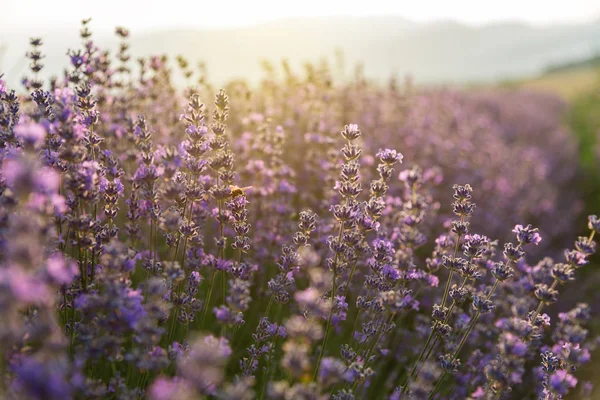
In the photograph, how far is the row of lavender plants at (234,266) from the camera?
61.3 inches

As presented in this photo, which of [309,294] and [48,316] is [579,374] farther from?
[48,316]

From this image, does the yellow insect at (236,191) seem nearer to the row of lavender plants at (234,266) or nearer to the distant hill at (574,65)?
the row of lavender plants at (234,266)

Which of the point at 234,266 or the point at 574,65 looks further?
the point at 574,65

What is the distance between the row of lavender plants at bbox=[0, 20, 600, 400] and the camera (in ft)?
5.11

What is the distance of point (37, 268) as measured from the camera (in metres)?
1.37

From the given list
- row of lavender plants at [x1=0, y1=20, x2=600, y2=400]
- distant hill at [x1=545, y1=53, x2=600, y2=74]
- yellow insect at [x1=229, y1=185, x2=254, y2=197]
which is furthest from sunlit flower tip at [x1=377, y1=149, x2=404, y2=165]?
distant hill at [x1=545, y1=53, x2=600, y2=74]

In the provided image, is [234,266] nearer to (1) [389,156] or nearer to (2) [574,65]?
(1) [389,156]

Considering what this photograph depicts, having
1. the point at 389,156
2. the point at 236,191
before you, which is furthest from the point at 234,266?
the point at 389,156

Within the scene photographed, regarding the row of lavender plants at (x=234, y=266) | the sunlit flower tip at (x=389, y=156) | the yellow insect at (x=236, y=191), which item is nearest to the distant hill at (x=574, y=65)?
the row of lavender plants at (x=234, y=266)

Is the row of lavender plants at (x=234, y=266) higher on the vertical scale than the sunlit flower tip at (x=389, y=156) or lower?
lower

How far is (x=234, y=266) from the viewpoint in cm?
257

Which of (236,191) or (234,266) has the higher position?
(236,191)

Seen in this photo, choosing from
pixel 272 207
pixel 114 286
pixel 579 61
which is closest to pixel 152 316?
pixel 114 286

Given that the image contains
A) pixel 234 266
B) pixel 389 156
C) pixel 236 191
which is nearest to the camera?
pixel 234 266
